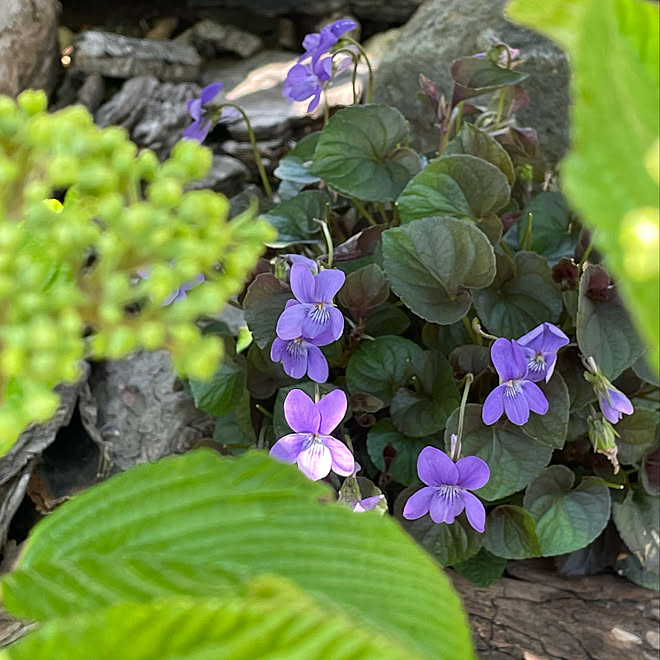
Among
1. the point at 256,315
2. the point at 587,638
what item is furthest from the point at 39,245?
the point at 587,638

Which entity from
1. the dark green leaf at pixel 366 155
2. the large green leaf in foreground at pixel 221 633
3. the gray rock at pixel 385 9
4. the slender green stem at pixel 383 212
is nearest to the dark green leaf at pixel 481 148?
the dark green leaf at pixel 366 155

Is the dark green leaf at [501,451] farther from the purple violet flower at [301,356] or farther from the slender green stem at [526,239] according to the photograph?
the slender green stem at [526,239]

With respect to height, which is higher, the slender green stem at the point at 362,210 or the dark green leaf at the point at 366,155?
the dark green leaf at the point at 366,155

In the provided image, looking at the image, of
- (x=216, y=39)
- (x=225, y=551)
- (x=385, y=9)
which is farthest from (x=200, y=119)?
(x=385, y=9)

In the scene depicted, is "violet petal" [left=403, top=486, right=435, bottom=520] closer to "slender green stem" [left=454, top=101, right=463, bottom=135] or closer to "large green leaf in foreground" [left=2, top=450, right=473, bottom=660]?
"large green leaf in foreground" [left=2, top=450, right=473, bottom=660]

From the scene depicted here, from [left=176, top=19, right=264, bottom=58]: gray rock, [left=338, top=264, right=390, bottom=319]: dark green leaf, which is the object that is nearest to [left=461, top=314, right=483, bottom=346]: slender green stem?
[left=338, top=264, right=390, bottom=319]: dark green leaf
